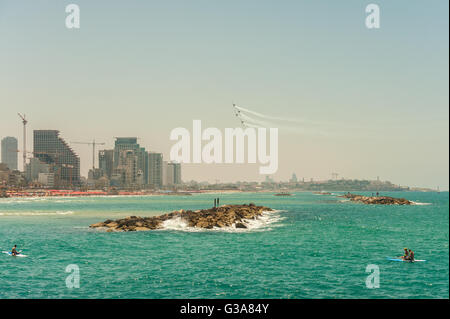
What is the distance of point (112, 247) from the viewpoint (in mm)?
48219
